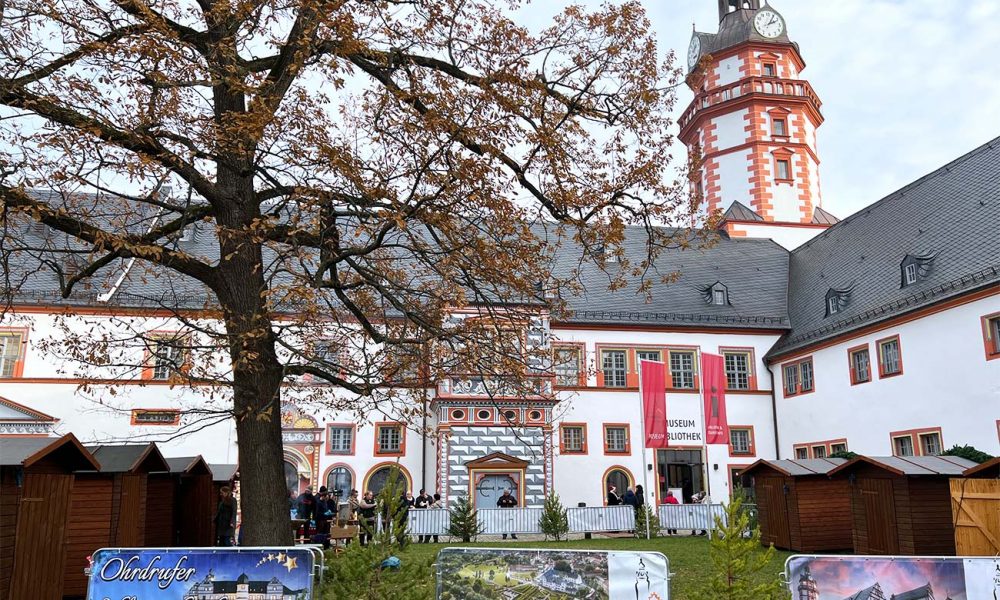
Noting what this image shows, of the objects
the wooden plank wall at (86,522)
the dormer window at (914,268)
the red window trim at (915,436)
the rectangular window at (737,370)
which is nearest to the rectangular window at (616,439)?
the rectangular window at (737,370)

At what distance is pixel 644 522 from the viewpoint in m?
23.8

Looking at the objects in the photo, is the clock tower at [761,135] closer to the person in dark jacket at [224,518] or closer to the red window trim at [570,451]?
the red window trim at [570,451]

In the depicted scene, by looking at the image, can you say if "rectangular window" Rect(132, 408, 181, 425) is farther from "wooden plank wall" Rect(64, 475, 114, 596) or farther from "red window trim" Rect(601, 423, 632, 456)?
"wooden plank wall" Rect(64, 475, 114, 596)

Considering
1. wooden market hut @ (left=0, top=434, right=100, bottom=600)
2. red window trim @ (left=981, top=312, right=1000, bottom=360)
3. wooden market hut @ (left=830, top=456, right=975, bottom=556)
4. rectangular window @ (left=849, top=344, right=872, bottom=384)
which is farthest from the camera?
rectangular window @ (left=849, top=344, right=872, bottom=384)

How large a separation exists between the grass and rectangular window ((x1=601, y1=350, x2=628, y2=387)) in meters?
9.45

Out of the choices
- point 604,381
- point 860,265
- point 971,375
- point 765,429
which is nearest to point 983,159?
point 860,265

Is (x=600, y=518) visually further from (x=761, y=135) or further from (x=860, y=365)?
(x=761, y=135)

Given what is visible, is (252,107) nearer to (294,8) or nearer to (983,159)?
(294,8)

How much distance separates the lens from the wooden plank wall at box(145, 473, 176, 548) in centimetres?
1470

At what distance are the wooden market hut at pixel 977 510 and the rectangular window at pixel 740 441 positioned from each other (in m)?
17.5

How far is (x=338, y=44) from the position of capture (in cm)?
950

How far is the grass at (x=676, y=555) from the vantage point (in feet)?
31.1

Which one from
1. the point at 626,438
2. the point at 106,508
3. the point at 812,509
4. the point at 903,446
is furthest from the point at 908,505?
the point at 626,438

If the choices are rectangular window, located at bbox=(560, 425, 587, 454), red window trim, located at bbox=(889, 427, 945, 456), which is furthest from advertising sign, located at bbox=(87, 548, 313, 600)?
rectangular window, located at bbox=(560, 425, 587, 454)
